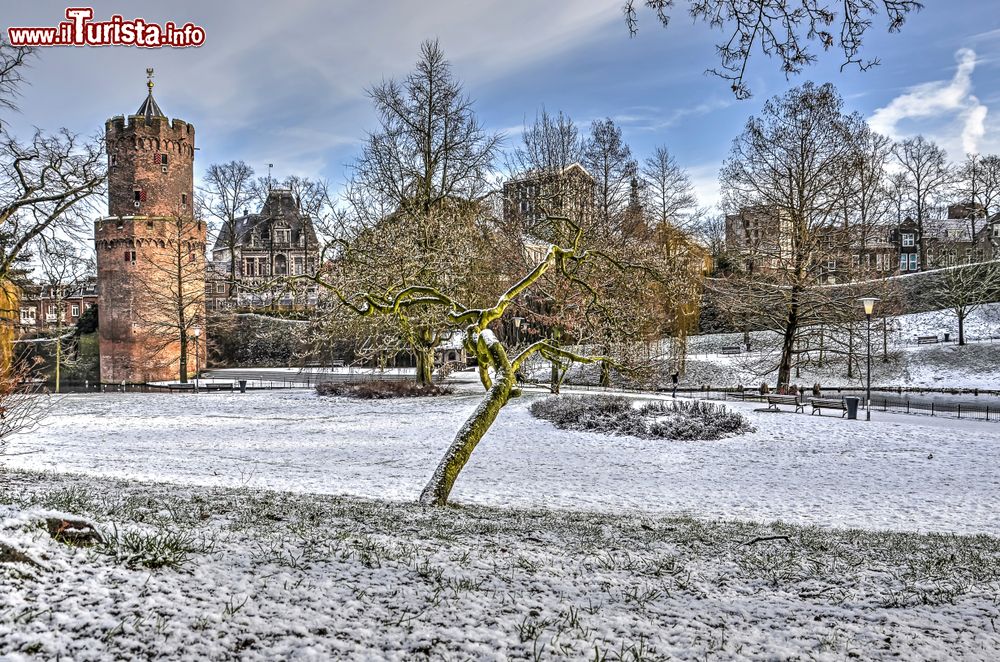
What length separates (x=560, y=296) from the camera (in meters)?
25.7

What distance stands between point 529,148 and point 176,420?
79.9ft

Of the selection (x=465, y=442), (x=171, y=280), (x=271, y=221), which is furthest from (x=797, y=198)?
(x=271, y=221)

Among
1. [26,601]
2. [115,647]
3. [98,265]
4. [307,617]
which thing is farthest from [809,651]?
[98,265]

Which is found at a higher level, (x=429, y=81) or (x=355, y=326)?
(x=429, y=81)

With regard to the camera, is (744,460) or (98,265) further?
(98,265)

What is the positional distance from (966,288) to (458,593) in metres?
44.4

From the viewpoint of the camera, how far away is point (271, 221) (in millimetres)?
63406

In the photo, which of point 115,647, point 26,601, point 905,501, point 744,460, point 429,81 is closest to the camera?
point 115,647

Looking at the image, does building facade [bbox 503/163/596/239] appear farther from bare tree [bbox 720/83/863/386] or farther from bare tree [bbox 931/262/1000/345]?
bare tree [bbox 931/262/1000/345]

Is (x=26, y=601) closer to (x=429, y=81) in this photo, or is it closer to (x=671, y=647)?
(x=671, y=647)

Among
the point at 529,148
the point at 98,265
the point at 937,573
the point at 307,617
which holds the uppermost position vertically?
the point at 529,148

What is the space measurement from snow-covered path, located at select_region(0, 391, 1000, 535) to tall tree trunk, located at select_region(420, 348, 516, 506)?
2.46 metres

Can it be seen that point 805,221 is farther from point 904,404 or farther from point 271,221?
point 271,221

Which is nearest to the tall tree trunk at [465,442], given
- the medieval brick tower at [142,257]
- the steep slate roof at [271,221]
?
the medieval brick tower at [142,257]
